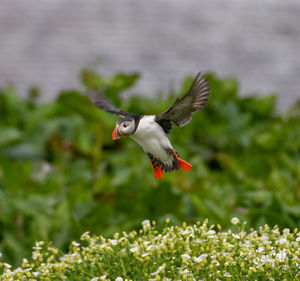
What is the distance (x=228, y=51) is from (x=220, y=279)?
8835 mm

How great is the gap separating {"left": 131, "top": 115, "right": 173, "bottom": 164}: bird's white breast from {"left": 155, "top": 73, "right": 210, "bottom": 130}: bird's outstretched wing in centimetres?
3

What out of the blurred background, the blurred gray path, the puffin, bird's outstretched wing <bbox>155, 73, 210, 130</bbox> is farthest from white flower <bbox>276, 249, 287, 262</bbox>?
the blurred gray path

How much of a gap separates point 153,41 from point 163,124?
974cm

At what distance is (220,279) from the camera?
7.63 feet

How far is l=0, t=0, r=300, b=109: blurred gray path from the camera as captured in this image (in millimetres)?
9734

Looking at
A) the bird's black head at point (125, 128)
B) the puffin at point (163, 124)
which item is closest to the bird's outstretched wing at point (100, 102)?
the puffin at point (163, 124)

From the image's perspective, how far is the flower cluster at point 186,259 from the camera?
7.18 ft

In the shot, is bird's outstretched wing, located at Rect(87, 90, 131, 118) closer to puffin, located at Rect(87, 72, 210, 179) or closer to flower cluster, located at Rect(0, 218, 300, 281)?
puffin, located at Rect(87, 72, 210, 179)

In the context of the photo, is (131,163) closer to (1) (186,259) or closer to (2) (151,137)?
(1) (186,259)

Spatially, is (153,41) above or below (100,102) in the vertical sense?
above

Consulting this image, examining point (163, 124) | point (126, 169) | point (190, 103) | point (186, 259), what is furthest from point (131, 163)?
point (190, 103)

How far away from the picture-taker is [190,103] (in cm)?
175

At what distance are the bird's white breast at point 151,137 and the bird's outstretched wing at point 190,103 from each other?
0.03 meters

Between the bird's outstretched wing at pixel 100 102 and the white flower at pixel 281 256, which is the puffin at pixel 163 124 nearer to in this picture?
the bird's outstretched wing at pixel 100 102
